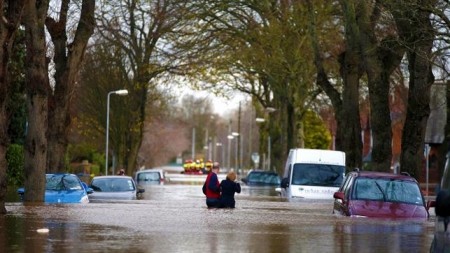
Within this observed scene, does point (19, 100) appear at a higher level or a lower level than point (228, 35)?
lower

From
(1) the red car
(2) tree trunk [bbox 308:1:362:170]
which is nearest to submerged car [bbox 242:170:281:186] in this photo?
(2) tree trunk [bbox 308:1:362:170]

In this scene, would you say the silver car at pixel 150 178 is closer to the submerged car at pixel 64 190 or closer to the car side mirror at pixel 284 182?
the car side mirror at pixel 284 182

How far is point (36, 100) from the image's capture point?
100ft

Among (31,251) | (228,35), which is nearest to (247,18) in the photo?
(228,35)

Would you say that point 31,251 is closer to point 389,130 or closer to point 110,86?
point 389,130

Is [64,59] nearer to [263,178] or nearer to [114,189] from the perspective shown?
[114,189]

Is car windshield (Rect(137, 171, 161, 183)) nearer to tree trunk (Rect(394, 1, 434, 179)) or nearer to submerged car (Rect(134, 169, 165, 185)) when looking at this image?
submerged car (Rect(134, 169, 165, 185))

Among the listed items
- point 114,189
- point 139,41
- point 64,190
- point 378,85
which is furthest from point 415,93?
point 139,41

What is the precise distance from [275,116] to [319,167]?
111 feet

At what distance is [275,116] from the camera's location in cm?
7112

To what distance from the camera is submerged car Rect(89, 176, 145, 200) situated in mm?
37406

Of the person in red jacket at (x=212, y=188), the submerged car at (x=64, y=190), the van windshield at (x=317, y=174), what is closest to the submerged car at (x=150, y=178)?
the van windshield at (x=317, y=174)

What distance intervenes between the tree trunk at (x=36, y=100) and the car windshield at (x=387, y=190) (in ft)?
32.4

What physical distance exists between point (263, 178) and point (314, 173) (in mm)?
25737
